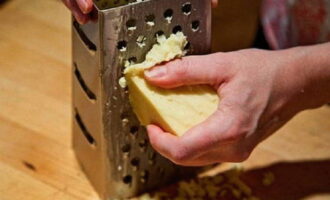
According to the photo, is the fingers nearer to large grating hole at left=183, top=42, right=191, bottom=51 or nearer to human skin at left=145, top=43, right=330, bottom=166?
human skin at left=145, top=43, right=330, bottom=166

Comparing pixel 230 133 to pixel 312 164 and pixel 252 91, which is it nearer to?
pixel 252 91

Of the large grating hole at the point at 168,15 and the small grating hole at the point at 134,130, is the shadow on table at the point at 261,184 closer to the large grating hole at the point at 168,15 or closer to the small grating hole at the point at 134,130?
the small grating hole at the point at 134,130

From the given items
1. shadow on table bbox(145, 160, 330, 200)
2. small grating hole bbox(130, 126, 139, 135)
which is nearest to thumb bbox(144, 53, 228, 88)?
small grating hole bbox(130, 126, 139, 135)

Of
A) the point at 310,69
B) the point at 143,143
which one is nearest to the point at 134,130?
the point at 143,143

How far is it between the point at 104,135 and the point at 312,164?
34cm

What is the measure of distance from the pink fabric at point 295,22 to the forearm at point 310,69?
18cm

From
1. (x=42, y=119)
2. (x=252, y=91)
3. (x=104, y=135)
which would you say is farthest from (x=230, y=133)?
(x=42, y=119)

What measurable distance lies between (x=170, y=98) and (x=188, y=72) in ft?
0.14

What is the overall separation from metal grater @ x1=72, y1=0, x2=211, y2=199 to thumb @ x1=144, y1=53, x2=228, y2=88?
0.13 ft

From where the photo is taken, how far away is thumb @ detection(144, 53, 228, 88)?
71 cm

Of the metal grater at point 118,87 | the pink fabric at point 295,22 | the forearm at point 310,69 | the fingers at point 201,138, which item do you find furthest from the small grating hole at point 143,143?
the pink fabric at point 295,22

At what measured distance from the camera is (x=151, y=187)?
0.88m

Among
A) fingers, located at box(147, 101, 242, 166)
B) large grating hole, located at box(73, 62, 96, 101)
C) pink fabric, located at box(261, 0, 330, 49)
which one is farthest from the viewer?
pink fabric, located at box(261, 0, 330, 49)

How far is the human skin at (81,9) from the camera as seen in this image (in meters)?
0.69
